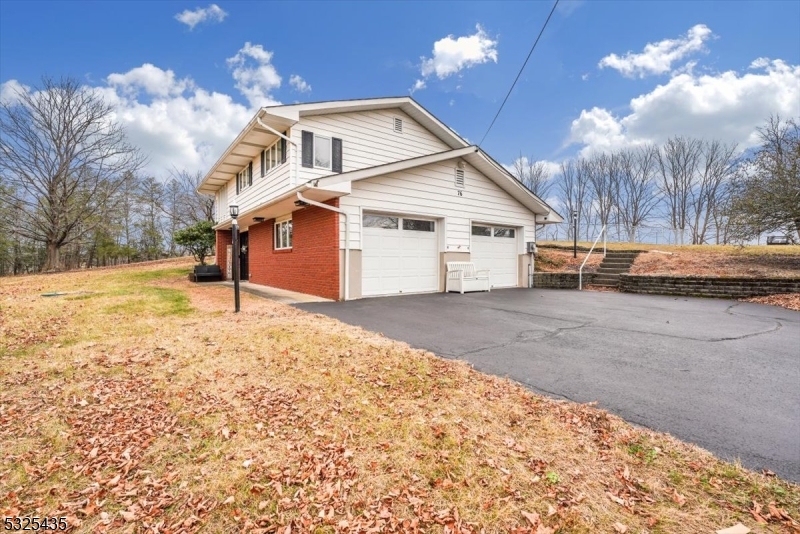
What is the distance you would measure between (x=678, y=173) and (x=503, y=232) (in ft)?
98.7

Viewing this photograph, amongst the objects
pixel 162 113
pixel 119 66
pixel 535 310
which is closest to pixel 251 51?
pixel 119 66

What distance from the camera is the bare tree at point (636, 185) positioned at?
3356cm

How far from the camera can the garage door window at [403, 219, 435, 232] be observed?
425 inches

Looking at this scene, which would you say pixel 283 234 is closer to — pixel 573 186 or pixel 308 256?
pixel 308 256

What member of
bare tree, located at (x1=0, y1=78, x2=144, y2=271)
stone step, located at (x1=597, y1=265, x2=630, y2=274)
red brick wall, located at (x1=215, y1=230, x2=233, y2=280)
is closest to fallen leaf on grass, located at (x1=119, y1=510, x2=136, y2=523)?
stone step, located at (x1=597, y1=265, x2=630, y2=274)

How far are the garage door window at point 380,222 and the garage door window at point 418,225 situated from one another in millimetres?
405

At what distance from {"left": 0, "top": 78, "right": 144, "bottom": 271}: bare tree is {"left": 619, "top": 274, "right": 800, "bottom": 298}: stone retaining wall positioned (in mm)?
28447

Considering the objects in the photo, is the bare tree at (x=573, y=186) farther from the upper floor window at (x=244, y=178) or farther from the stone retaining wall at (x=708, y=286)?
the upper floor window at (x=244, y=178)

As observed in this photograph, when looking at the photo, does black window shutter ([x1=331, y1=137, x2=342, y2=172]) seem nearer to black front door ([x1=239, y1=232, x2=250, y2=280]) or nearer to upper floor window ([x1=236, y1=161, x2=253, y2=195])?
upper floor window ([x1=236, y1=161, x2=253, y2=195])

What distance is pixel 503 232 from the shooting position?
13.4 m

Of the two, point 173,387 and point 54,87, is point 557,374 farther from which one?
point 54,87

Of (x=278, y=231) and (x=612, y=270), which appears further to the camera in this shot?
(x=612, y=270)

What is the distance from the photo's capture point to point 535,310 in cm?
789

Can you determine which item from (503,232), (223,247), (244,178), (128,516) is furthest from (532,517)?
(223,247)
